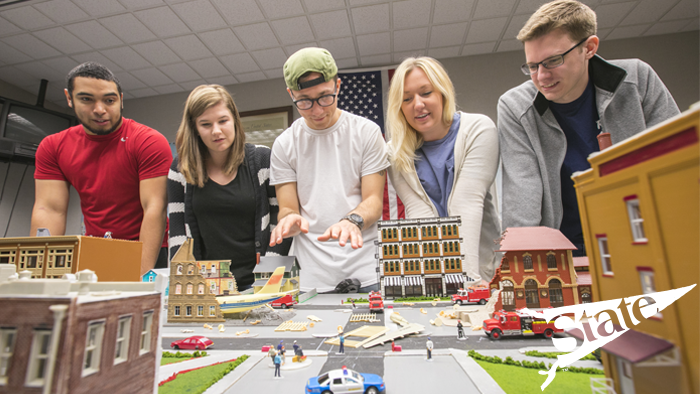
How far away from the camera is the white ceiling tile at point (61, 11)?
5660mm

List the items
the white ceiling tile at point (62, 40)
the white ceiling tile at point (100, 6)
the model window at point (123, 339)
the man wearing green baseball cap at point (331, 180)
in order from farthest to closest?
the white ceiling tile at point (62, 40) → the white ceiling tile at point (100, 6) → the man wearing green baseball cap at point (331, 180) → the model window at point (123, 339)

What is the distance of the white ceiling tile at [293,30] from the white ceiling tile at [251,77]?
4.97ft

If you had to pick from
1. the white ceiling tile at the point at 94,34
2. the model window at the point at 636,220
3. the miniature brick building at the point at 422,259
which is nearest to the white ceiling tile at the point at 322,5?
the white ceiling tile at the point at 94,34

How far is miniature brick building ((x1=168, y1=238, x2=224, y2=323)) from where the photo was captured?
2.08m

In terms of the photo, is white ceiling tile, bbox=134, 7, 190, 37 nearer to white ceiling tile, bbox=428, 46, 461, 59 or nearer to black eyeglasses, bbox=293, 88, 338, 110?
black eyeglasses, bbox=293, 88, 338, 110

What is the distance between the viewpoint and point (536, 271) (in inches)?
69.4

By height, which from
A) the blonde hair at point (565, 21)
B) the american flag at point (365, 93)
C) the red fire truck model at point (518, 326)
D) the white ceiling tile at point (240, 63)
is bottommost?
the red fire truck model at point (518, 326)

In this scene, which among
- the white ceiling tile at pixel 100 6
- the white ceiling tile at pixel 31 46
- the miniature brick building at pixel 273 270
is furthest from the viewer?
the white ceiling tile at pixel 31 46

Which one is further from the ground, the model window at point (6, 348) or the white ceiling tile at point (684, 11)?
the white ceiling tile at point (684, 11)

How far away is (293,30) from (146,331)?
674cm

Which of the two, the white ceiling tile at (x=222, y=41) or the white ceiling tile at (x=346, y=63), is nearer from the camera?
the white ceiling tile at (x=222, y=41)

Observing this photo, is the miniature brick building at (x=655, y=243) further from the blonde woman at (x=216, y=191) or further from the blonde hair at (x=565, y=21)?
the blonde woman at (x=216, y=191)

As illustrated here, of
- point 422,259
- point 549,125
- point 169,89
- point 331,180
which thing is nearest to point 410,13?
point 331,180

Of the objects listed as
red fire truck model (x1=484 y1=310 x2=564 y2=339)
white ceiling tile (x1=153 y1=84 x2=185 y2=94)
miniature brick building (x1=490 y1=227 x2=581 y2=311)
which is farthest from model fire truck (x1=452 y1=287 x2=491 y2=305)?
white ceiling tile (x1=153 y1=84 x2=185 y2=94)
